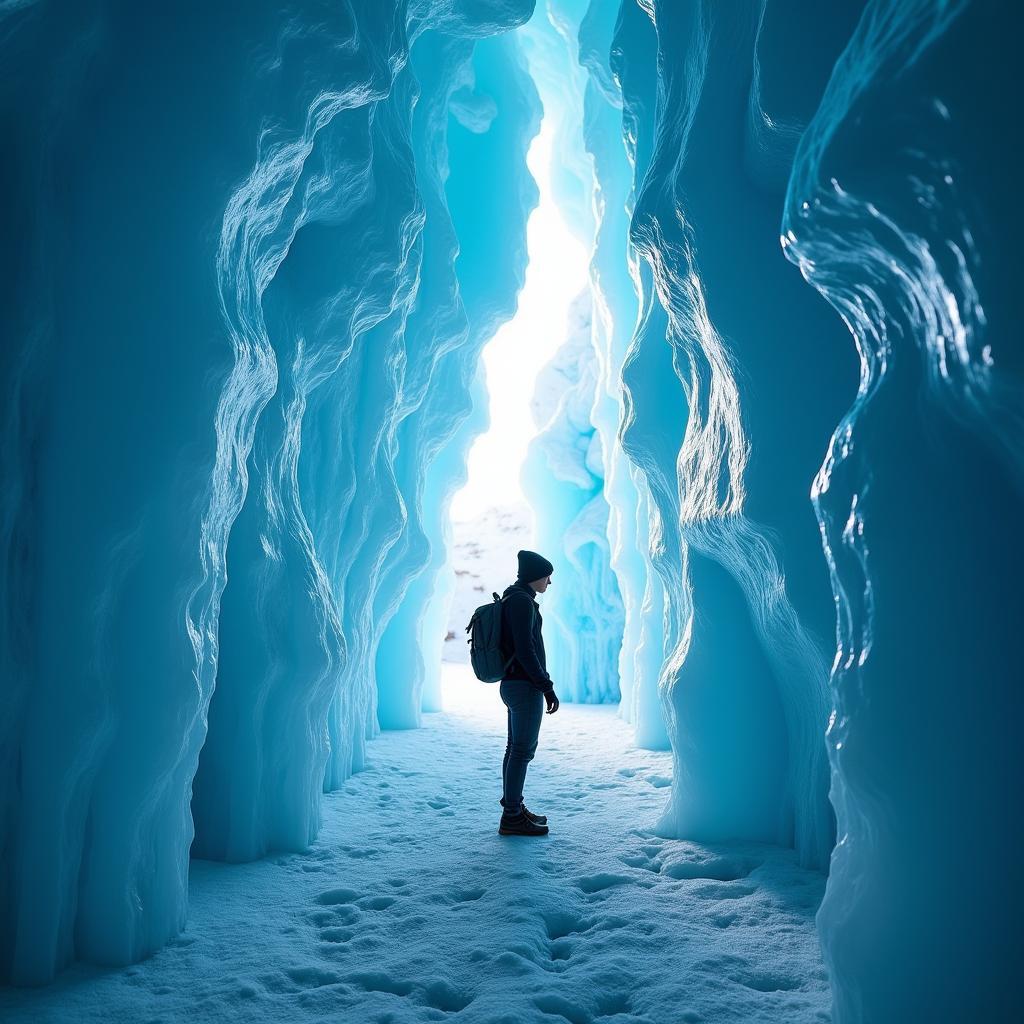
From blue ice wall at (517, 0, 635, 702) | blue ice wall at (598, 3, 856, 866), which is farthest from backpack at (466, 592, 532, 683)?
blue ice wall at (517, 0, 635, 702)

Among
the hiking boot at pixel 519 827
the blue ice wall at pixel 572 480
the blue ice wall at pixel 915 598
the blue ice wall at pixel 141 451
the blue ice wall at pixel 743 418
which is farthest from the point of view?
the blue ice wall at pixel 572 480

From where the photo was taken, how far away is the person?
446cm

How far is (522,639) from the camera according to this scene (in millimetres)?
4461

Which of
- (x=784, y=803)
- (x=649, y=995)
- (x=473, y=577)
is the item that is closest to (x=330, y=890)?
(x=649, y=995)

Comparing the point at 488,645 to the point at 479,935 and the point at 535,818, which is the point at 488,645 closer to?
the point at 535,818

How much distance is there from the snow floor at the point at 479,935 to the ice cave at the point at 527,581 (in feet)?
0.07

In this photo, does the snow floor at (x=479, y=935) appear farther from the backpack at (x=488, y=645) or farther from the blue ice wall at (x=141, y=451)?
the backpack at (x=488, y=645)

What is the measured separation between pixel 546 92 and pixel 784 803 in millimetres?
14798

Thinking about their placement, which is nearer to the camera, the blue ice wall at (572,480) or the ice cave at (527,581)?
the ice cave at (527,581)

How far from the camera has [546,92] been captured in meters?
15.0

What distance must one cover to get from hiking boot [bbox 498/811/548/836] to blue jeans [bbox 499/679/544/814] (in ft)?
0.76

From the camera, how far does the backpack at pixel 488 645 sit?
4492mm

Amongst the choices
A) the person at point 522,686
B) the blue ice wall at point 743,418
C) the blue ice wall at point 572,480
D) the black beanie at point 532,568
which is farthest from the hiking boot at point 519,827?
the blue ice wall at point 572,480

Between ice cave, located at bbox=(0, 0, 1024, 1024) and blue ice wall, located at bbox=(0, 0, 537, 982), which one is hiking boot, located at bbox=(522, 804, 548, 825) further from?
blue ice wall, located at bbox=(0, 0, 537, 982)
